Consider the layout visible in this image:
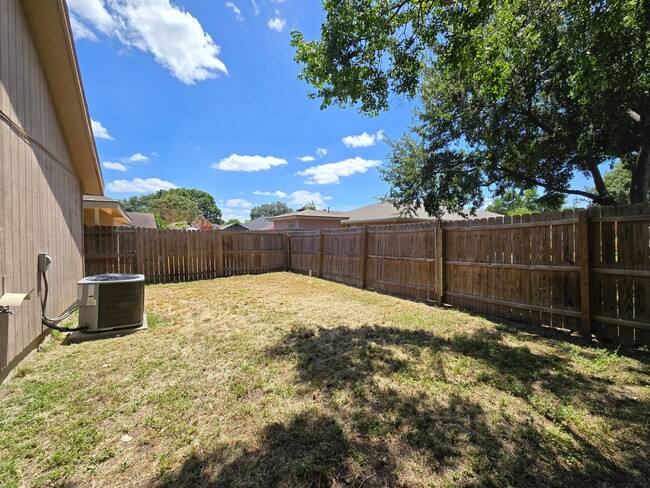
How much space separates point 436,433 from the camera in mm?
2221

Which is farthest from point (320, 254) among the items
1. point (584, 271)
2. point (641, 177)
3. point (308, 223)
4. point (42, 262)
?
point (308, 223)

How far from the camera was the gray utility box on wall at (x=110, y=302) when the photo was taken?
4250mm

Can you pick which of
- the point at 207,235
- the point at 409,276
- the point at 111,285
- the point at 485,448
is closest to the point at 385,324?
the point at 409,276

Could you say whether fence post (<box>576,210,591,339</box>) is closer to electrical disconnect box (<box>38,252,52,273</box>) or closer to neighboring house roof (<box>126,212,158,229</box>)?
electrical disconnect box (<box>38,252,52,273</box>)

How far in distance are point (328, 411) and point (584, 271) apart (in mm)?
4271

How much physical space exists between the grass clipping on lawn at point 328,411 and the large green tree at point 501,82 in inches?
182

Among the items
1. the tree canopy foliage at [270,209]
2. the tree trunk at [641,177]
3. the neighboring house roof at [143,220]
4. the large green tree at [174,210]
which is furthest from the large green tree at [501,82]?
the tree canopy foliage at [270,209]

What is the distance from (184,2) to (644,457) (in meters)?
10.8

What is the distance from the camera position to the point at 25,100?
3.52 meters

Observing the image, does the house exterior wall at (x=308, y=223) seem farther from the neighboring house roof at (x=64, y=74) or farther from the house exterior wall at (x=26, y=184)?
the house exterior wall at (x=26, y=184)

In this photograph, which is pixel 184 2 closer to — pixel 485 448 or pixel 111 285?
pixel 111 285

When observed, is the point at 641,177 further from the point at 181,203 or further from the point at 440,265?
the point at 181,203

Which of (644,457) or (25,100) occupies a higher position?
(25,100)

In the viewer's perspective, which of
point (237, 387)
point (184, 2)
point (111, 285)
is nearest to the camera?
point (237, 387)
